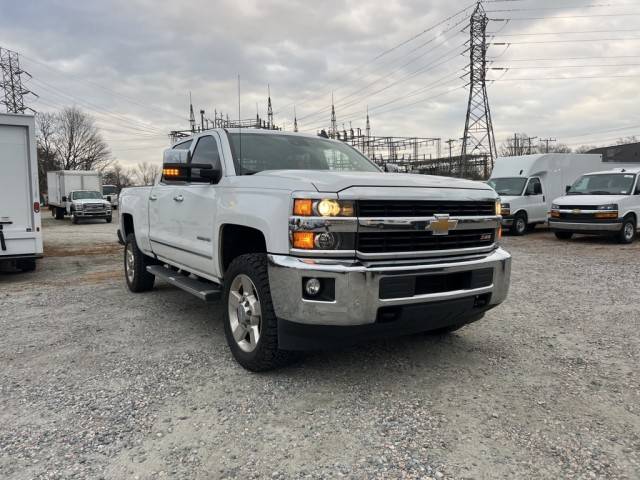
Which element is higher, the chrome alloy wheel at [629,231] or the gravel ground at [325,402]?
the chrome alloy wheel at [629,231]

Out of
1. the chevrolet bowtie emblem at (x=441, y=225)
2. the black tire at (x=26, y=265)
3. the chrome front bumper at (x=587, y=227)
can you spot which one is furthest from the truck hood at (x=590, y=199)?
the black tire at (x=26, y=265)

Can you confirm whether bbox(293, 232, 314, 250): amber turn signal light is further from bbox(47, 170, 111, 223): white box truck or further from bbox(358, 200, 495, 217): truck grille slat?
bbox(47, 170, 111, 223): white box truck

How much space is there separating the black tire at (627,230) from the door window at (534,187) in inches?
135

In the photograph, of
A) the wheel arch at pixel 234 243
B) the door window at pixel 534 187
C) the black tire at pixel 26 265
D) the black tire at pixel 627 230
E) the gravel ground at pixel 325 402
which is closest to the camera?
the gravel ground at pixel 325 402

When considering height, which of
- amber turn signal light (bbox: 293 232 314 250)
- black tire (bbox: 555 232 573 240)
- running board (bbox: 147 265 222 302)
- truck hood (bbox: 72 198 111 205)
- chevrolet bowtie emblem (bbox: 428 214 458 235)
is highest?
chevrolet bowtie emblem (bbox: 428 214 458 235)

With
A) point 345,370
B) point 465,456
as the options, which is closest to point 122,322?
point 345,370

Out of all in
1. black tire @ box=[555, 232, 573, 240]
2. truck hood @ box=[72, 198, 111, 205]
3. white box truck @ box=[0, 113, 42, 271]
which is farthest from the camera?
truck hood @ box=[72, 198, 111, 205]

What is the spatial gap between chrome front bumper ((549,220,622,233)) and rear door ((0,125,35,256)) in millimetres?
12707

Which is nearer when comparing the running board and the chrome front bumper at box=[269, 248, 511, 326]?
the chrome front bumper at box=[269, 248, 511, 326]

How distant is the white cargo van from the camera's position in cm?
1552

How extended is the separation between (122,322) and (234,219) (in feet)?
7.74

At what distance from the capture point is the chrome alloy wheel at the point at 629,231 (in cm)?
1287

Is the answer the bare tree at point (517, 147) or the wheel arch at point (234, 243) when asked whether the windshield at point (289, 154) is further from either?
the bare tree at point (517, 147)


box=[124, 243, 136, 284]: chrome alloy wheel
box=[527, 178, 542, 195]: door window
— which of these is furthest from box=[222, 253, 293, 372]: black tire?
box=[527, 178, 542, 195]: door window
